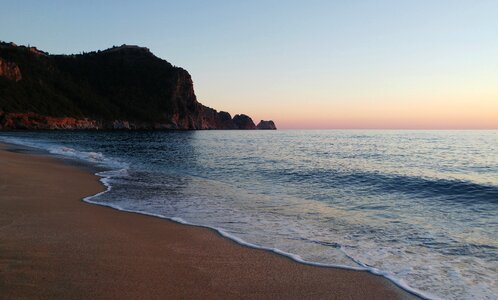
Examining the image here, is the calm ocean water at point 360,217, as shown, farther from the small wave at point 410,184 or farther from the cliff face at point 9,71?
the cliff face at point 9,71

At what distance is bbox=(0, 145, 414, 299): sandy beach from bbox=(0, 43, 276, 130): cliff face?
102756 mm

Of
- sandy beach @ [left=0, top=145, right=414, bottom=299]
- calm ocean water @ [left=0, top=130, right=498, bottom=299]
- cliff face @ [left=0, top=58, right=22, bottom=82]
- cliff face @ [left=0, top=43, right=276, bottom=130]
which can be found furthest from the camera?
cliff face @ [left=0, top=58, right=22, bottom=82]

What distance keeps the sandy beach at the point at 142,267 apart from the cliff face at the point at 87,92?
337 feet

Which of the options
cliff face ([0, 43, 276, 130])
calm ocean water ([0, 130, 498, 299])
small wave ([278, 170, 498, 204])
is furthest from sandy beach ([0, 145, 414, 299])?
cliff face ([0, 43, 276, 130])

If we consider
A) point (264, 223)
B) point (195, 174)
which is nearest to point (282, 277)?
point (264, 223)

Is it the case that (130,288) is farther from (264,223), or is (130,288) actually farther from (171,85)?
(171,85)

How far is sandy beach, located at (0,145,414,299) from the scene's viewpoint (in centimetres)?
473

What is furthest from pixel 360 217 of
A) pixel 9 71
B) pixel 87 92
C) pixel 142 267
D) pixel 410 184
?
pixel 87 92

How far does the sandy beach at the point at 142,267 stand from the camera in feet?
15.5

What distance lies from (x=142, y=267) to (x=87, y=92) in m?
165

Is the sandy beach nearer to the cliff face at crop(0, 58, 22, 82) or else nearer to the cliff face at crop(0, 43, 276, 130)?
the cliff face at crop(0, 43, 276, 130)

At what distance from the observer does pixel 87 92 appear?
155875 millimetres

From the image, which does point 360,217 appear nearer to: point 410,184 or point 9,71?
point 410,184

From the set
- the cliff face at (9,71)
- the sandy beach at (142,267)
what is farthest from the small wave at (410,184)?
the cliff face at (9,71)
